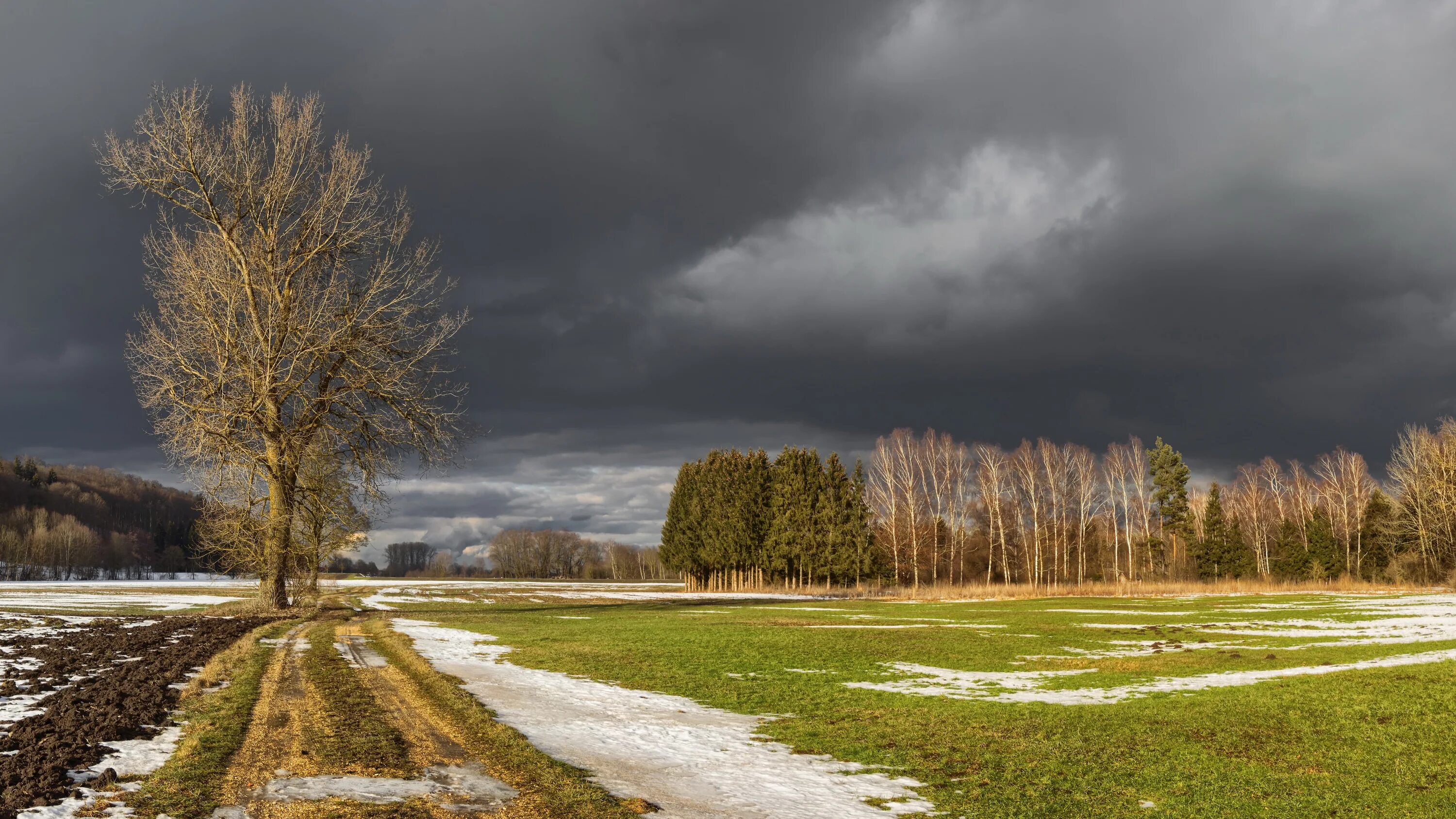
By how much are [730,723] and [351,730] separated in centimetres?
554

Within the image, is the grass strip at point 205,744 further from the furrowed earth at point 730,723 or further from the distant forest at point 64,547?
the distant forest at point 64,547

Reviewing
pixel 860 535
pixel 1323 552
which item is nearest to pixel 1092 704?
pixel 860 535

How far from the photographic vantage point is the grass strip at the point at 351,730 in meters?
8.95

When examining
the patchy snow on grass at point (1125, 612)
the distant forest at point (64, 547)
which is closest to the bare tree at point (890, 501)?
the patchy snow on grass at point (1125, 612)

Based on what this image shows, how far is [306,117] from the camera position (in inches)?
1340

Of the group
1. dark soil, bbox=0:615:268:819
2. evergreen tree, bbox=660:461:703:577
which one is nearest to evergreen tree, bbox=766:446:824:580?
evergreen tree, bbox=660:461:703:577

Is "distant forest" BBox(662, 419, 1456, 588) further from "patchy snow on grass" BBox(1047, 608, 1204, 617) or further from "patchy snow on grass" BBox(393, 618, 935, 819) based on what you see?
"patchy snow on grass" BBox(393, 618, 935, 819)

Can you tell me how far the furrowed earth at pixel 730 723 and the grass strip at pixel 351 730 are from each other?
6 cm

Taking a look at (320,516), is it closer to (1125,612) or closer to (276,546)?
(276,546)

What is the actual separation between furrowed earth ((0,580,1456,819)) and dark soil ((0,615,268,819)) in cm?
6

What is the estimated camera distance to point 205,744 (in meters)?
9.53

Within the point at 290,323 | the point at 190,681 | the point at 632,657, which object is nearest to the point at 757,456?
the point at 290,323

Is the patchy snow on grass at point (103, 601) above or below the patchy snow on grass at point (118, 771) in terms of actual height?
below

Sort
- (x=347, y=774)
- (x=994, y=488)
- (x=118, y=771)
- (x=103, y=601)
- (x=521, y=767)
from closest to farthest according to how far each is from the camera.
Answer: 1. (x=118, y=771)
2. (x=347, y=774)
3. (x=521, y=767)
4. (x=103, y=601)
5. (x=994, y=488)
